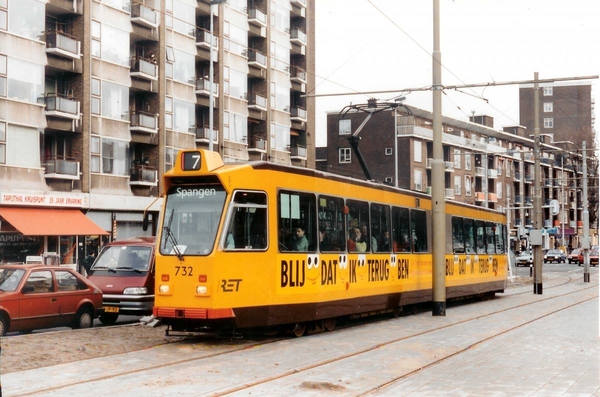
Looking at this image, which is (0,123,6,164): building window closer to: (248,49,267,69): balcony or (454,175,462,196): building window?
(248,49,267,69): balcony

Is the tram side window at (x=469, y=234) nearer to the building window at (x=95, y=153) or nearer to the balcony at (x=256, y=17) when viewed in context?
the building window at (x=95, y=153)

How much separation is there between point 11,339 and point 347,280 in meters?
6.66

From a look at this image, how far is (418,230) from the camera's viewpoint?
22094 millimetres

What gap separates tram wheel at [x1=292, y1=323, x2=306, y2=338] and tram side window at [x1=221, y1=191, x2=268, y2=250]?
198cm

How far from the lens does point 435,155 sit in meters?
21.2

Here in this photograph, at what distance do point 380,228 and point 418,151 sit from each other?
64.4 meters

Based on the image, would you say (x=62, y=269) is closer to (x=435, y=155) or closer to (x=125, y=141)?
(x=435, y=155)

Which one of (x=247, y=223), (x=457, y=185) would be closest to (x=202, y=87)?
(x=247, y=223)

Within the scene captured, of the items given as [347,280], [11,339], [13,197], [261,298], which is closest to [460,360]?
[261,298]

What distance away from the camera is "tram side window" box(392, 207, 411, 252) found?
20406 millimetres

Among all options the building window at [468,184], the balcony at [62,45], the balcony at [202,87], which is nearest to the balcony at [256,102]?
the balcony at [202,87]

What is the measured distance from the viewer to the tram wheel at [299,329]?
52.3ft

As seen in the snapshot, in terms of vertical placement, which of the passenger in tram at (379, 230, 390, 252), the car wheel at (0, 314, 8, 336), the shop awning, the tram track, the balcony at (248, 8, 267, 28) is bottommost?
the tram track

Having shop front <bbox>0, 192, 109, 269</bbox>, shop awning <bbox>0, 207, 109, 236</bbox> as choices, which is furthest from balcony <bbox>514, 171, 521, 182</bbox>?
shop awning <bbox>0, 207, 109, 236</bbox>
